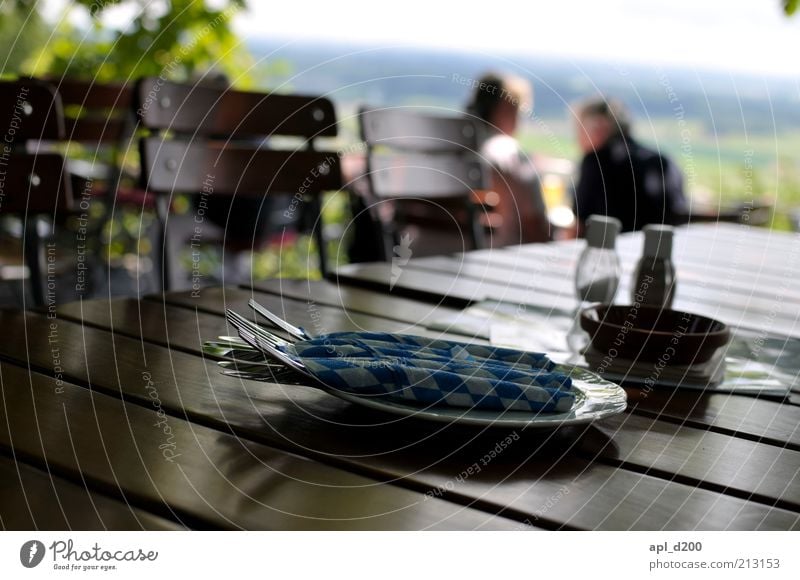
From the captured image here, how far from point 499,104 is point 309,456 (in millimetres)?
2310

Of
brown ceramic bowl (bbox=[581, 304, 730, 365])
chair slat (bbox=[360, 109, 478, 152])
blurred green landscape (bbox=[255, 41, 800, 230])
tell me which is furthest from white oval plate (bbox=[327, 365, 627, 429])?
blurred green landscape (bbox=[255, 41, 800, 230])

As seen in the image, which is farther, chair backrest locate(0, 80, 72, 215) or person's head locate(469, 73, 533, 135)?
person's head locate(469, 73, 533, 135)

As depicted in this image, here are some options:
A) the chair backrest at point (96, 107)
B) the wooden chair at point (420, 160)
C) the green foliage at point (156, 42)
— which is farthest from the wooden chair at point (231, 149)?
the chair backrest at point (96, 107)

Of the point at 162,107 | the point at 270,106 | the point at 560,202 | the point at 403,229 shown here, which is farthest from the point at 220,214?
the point at 560,202

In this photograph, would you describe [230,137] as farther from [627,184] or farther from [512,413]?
[627,184]

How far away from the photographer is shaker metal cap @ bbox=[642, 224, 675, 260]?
987mm

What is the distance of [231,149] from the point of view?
1473 mm

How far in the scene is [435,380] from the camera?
625 mm

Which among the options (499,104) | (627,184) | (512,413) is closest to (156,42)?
(499,104)

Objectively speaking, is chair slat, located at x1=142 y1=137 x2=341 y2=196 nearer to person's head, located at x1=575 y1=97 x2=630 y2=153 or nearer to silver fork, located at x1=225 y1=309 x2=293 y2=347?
silver fork, located at x1=225 y1=309 x2=293 y2=347

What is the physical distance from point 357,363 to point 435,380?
56 millimetres

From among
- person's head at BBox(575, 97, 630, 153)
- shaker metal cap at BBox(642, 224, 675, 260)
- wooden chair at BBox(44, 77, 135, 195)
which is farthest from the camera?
person's head at BBox(575, 97, 630, 153)

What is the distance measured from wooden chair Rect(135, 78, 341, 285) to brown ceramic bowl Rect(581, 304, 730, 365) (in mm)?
669
